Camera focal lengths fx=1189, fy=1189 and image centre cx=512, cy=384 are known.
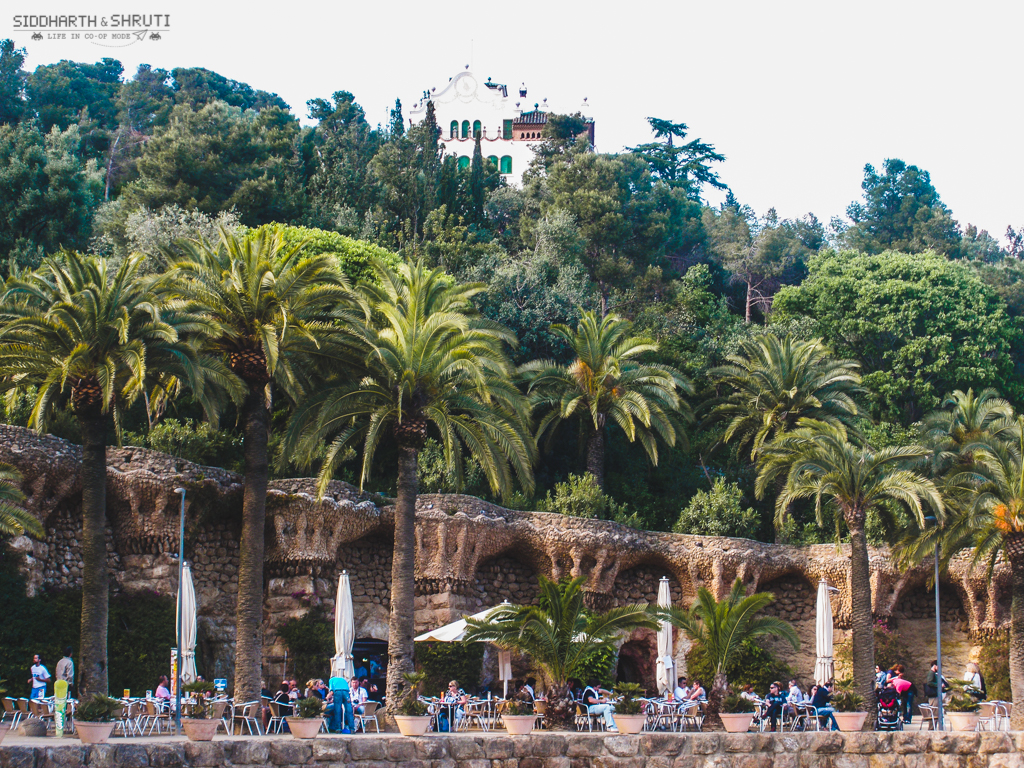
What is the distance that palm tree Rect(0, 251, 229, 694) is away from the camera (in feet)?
74.6

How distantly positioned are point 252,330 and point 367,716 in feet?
27.2

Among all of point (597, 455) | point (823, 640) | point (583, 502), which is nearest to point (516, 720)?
point (823, 640)

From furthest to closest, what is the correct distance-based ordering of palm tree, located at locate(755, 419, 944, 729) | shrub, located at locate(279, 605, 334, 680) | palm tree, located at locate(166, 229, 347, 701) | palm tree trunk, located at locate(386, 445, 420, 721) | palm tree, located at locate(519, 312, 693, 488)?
1. palm tree, located at locate(519, 312, 693, 488)
2. palm tree, located at locate(755, 419, 944, 729)
3. shrub, located at locate(279, 605, 334, 680)
4. palm tree trunk, located at locate(386, 445, 420, 721)
5. palm tree, located at locate(166, 229, 347, 701)

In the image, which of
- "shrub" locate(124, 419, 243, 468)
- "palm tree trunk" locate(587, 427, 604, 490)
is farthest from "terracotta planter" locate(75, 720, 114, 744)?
"palm tree trunk" locate(587, 427, 604, 490)

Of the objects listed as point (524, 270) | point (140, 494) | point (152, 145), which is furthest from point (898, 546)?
point (152, 145)

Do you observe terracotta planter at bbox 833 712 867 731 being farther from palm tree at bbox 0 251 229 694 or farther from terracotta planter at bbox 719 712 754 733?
palm tree at bbox 0 251 229 694

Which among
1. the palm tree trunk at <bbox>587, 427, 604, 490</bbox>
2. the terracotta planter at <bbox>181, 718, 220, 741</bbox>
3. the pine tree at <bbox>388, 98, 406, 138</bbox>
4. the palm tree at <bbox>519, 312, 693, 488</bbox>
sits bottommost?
the terracotta planter at <bbox>181, 718, 220, 741</bbox>

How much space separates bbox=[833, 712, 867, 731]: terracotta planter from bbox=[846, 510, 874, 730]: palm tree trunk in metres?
3.40

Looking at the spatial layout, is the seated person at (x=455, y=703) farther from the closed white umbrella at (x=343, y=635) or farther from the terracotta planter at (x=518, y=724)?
the closed white umbrella at (x=343, y=635)

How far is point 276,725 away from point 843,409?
2260cm

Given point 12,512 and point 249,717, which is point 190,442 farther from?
point 249,717

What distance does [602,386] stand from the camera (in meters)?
36.1

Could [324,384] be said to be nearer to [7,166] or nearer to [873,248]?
[7,166]

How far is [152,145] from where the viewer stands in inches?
1889
